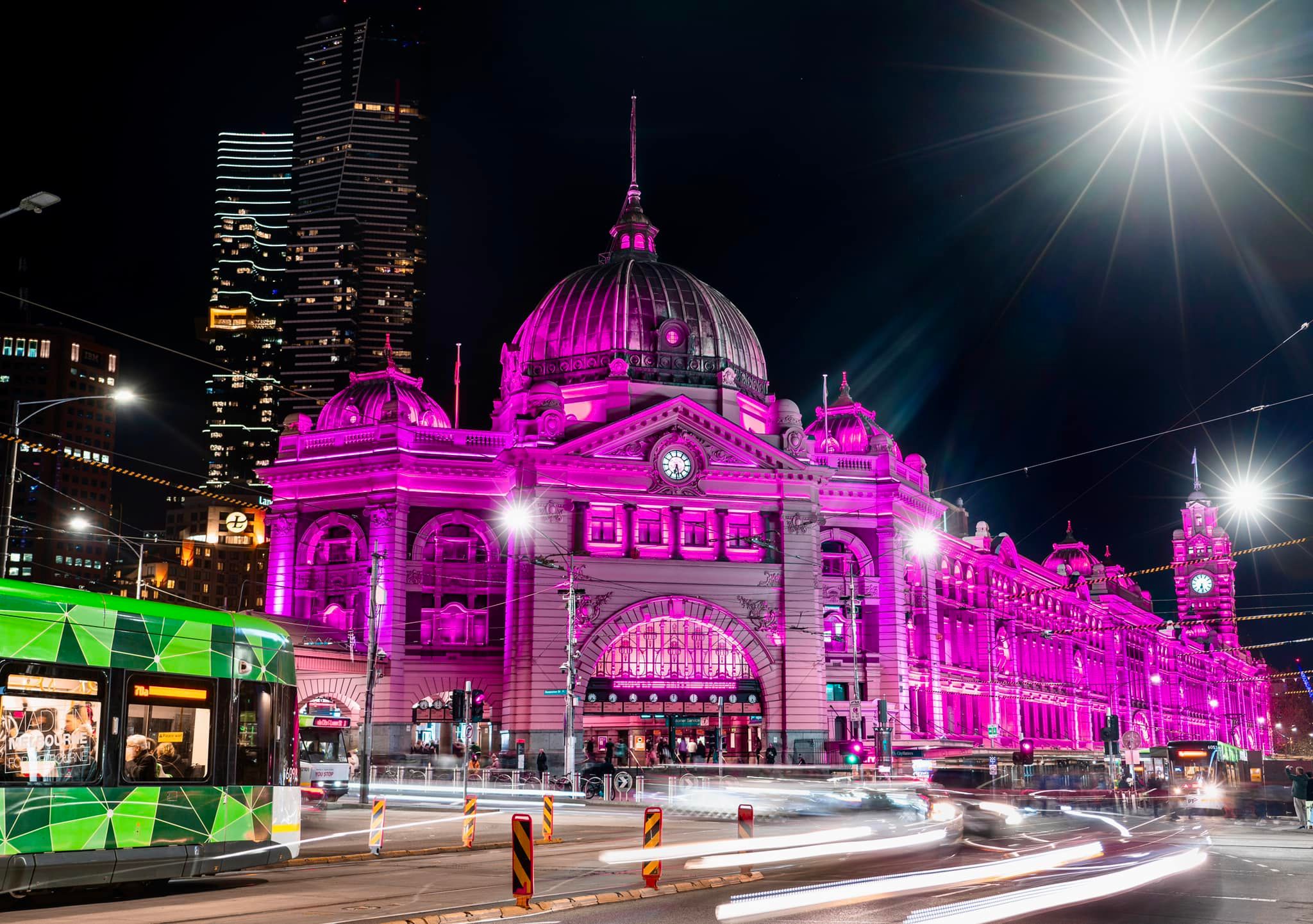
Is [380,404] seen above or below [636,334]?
below

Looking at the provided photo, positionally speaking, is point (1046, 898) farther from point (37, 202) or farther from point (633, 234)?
point (633, 234)

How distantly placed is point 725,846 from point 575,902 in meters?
10.7

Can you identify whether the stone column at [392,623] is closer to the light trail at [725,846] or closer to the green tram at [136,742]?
the light trail at [725,846]

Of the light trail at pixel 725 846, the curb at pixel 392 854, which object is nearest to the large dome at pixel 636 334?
the light trail at pixel 725 846

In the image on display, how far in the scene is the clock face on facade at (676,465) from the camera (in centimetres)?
7688

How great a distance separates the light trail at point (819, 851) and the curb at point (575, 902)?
1868 millimetres

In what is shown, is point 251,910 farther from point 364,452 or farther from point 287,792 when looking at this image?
point 364,452

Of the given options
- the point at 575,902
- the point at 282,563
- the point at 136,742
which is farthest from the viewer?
the point at 282,563

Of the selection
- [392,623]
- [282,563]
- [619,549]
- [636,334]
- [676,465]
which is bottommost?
[392,623]

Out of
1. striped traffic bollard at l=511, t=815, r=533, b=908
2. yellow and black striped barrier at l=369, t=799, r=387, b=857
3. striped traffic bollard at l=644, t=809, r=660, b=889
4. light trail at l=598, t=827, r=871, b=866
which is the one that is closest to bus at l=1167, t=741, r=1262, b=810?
light trail at l=598, t=827, r=871, b=866

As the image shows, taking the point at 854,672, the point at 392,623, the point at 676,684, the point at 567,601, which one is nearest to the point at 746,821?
the point at 567,601

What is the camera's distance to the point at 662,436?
252 feet

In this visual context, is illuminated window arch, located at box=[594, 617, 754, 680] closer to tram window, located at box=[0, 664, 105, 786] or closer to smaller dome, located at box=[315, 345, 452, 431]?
smaller dome, located at box=[315, 345, 452, 431]

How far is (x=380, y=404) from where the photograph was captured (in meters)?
83.3
